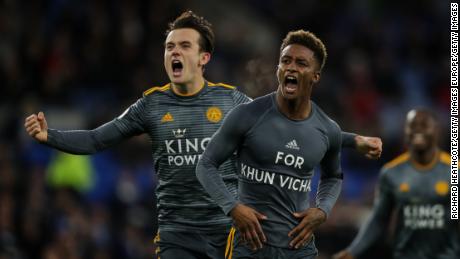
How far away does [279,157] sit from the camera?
5957mm

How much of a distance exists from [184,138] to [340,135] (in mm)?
1248

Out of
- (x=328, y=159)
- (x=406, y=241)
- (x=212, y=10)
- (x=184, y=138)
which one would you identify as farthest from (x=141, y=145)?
(x=328, y=159)

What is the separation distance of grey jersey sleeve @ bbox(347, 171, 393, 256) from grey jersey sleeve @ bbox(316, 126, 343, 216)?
7.93 feet

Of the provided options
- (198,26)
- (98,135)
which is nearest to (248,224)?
(98,135)

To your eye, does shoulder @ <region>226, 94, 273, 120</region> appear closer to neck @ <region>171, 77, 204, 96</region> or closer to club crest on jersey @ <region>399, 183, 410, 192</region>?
neck @ <region>171, 77, 204, 96</region>

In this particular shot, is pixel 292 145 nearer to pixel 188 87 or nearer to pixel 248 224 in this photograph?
pixel 248 224

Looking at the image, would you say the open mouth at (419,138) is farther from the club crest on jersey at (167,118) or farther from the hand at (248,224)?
the hand at (248,224)

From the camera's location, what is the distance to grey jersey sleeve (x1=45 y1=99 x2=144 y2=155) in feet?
22.4

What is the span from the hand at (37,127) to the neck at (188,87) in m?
1.02

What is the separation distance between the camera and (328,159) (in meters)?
6.31

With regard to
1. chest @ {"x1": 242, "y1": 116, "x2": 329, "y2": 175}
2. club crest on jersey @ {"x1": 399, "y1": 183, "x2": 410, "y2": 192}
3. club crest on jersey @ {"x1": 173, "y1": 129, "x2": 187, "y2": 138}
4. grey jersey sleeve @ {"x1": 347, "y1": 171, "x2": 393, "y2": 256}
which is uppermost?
club crest on jersey @ {"x1": 173, "y1": 129, "x2": 187, "y2": 138}

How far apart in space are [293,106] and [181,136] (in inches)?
46.8

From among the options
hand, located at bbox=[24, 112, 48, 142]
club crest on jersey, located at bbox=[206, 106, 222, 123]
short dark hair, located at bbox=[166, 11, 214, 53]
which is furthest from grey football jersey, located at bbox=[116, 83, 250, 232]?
hand, located at bbox=[24, 112, 48, 142]

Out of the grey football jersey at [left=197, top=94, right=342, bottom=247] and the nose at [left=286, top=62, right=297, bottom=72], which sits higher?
the nose at [left=286, top=62, right=297, bottom=72]
